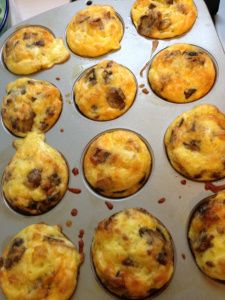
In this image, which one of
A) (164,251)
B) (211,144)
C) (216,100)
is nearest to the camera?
(164,251)

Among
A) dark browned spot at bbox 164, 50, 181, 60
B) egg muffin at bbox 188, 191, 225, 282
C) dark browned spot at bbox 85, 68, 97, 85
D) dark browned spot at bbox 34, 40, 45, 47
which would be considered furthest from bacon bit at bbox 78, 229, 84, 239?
dark browned spot at bbox 34, 40, 45, 47

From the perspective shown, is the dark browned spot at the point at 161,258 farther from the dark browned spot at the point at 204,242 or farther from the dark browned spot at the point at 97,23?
the dark browned spot at the point at 97,23

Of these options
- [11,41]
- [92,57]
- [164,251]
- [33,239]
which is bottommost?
[164,251]

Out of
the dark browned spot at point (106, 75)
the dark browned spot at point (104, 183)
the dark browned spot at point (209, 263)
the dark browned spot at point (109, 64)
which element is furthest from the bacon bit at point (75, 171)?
the dark browned spot at point (209, 263)

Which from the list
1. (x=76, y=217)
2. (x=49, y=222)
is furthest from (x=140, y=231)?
(x=49, y=222)

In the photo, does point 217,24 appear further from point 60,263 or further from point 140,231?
point 60,263

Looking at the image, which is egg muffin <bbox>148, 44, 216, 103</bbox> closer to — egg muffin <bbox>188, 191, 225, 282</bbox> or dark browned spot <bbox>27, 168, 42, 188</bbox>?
egg muffin <bbox>188, 191, 225, 282</bbox>
